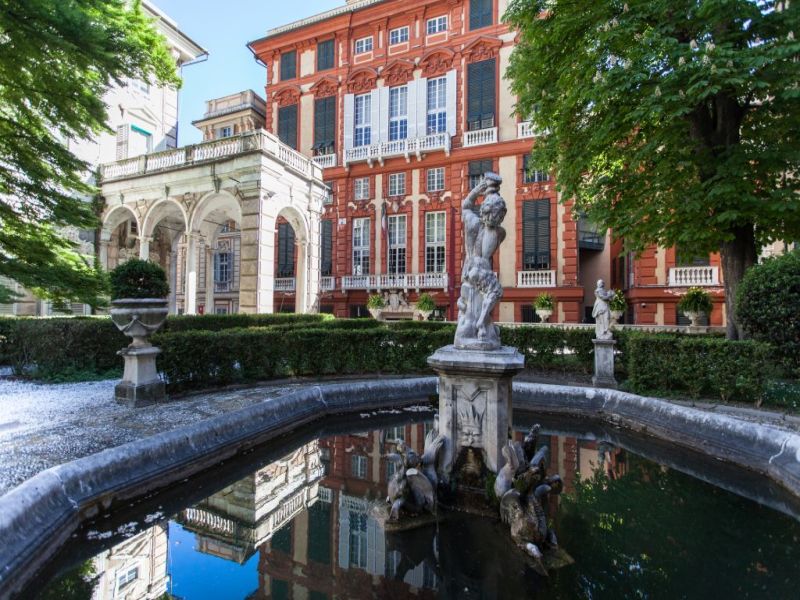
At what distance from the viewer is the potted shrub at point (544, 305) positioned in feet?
60.5

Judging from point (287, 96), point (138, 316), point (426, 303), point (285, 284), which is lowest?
point (138, 316)

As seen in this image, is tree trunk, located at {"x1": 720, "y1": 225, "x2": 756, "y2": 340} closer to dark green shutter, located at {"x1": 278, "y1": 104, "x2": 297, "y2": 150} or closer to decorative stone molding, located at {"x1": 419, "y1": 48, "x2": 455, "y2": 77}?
decorative stone molding, located at {"x1": 419, "y1": 48, "x2": 455, "y2": 77}

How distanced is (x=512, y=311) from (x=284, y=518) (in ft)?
60.3

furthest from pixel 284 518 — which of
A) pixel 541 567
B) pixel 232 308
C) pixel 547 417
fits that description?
pixel 232 308

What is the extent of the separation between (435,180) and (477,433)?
20.5 metres

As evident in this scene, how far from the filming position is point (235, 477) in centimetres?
445

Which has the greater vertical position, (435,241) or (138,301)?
(435,241)

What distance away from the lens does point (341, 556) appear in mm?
3102

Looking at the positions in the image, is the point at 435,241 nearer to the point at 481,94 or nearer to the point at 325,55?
the point at 481,94

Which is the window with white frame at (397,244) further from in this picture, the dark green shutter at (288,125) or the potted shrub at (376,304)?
the dark green shutter at (288,125)

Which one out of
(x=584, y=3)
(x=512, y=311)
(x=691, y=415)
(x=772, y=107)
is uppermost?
(x=584, y=3)

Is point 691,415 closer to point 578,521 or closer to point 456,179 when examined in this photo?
point 578,521

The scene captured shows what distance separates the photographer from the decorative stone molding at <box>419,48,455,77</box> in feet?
72.9

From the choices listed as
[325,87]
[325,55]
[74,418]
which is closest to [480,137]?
[325,87]
